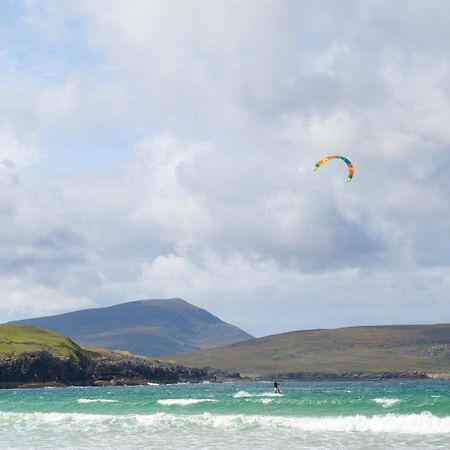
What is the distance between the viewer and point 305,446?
44906 mm

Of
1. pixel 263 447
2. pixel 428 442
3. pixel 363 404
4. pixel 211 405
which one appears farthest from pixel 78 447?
pixel 363 404

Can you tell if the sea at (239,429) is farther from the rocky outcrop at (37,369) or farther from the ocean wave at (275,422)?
the rocky outcrop at (37,369)

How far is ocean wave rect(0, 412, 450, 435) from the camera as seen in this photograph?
53625mm

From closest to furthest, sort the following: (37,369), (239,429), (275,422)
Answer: (239,429)
(275,422)
(37,369)

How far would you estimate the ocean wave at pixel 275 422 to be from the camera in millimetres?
53625

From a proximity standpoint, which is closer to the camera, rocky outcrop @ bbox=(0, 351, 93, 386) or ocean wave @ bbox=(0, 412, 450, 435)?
ocean wave @ bbox=(0, 412, 450, 435)

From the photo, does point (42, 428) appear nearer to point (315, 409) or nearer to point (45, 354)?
point (315, 409)

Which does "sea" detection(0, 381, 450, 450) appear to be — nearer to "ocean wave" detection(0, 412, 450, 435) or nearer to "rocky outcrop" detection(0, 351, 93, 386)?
"ocean wave" detection(0, 412, 450, 435)

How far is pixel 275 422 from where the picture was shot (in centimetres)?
5797

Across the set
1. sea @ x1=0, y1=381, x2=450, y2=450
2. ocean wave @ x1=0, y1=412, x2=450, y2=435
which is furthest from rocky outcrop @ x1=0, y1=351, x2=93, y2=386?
ocean wave @ x1=0, y1=412, x2=450, y2=435

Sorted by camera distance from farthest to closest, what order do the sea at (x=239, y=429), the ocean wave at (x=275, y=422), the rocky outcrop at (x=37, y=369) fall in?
the rocky outcrop at (x=37, y=369) → the ocean wave at (x=275, y=422) → the sea at (x=239, y=429)

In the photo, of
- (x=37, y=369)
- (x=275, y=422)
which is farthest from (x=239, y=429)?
(x=37, y=369)

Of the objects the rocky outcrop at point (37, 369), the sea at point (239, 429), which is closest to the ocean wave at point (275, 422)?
the sea at point (239, 429)

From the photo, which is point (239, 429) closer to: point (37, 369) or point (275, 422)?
point (275, 422)
